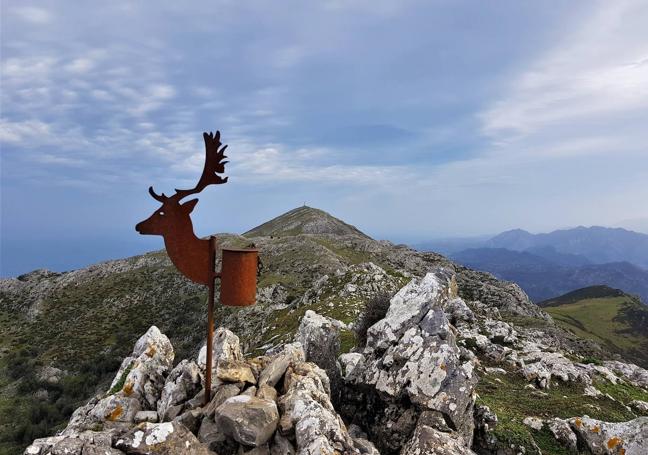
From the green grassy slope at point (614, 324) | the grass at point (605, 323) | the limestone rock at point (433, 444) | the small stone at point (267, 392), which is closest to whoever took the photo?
the limestone rock at point (433, 444)

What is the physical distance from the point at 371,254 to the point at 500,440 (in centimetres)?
8696

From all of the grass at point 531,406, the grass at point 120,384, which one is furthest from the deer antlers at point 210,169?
the grass at point 531,406

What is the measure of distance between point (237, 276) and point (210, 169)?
3341 millimetres

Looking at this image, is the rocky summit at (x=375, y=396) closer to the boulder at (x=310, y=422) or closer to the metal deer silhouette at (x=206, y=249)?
the boulder at (x=310, y=422)

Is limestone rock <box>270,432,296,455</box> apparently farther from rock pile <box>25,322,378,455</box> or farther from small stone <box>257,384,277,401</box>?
small stone <box>257,384,277,401</box>

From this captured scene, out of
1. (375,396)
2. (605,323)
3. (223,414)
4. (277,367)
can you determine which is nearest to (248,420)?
(223,414)

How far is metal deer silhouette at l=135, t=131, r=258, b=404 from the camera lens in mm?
11531

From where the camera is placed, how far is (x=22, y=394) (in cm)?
5741

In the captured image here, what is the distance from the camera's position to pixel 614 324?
523 feet

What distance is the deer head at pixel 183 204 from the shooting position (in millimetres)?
11578

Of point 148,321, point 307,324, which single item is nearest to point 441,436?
point 307,324

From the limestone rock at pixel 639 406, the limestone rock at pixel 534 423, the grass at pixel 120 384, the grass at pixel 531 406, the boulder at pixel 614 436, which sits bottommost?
the limestone rock at pixel 639 406

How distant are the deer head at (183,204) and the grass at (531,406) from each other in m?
12.7

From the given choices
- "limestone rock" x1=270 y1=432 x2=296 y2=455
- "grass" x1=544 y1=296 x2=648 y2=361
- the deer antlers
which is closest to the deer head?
the deer antlers
